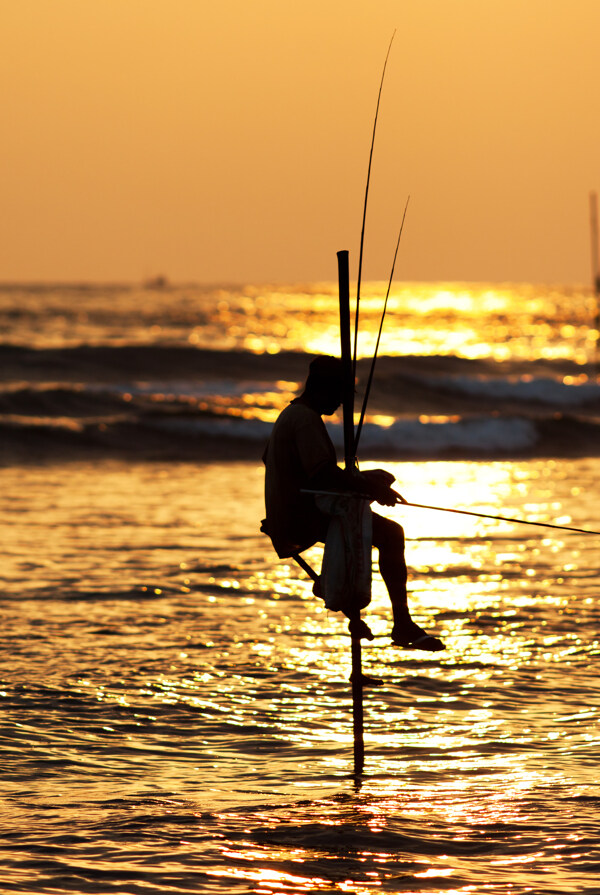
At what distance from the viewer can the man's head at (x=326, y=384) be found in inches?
231

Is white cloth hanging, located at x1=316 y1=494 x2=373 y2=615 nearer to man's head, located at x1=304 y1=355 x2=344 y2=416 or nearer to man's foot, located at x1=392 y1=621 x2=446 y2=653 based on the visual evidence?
man's foot, located at x1=392 y1=621 x2=446 y2=653

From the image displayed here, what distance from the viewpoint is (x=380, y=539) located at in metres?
5.90

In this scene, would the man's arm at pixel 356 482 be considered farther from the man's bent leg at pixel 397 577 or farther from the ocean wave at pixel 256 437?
the ocean wave at pixel 256 437

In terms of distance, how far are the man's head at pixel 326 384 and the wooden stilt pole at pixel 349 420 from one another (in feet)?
0.12

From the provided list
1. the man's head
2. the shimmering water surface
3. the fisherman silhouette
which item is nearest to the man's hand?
the fisherman silhouette

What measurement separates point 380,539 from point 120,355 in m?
32.5

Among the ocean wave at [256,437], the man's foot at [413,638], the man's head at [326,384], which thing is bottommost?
the man's foot at [413,638]

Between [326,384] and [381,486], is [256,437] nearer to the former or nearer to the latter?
[326,384]

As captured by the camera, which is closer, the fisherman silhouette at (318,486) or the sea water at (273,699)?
the sea water at (273,699)

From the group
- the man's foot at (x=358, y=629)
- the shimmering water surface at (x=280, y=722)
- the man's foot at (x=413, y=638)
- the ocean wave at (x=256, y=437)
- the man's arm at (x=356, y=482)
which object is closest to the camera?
the shimmering water surface at (x=280, y=722)

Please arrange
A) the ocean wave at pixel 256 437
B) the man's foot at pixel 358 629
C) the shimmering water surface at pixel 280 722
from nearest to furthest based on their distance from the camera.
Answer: the shimmering water surface at pixel 280 722 → the man's foot at pixel 358 629 → the ocean wave at pixel 256 437

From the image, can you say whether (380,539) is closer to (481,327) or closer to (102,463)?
(102,463)

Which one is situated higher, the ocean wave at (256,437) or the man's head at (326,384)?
the ocean wave at (256,437)

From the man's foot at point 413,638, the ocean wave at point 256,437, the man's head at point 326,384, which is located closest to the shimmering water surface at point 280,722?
the man's foot at point 413,638
